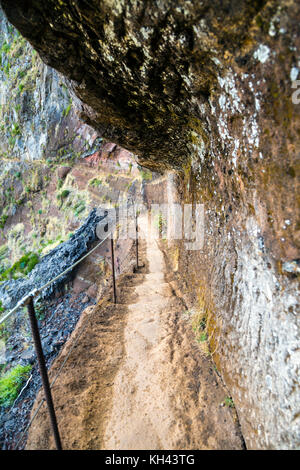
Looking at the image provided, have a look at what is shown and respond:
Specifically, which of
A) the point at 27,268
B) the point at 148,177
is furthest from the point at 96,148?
the point at 27,268

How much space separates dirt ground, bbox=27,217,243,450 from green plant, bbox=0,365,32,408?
1.49 m

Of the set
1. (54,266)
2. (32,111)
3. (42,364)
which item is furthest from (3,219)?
(42,364)

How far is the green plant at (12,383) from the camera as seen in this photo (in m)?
3.95

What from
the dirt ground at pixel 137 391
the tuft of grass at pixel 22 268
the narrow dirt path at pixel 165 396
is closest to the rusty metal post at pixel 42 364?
the dirt ground at pixel 137 391

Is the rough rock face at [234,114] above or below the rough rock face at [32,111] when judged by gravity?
below

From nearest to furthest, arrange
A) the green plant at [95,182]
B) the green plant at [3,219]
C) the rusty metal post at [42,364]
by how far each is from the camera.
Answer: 1. the rusty metal post at [42,364]
2. the green plant at [95,182]
3. the green plant at [3,219]

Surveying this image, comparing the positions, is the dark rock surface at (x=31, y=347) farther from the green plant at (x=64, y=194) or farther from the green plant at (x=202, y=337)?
the green plant at (x=64, y=194)

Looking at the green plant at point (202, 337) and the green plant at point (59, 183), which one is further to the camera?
the green plant at point (59, 183)

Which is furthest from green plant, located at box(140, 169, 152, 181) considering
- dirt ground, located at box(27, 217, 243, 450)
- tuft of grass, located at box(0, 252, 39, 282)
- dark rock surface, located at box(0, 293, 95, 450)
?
dirt ground, located at box(27, 217, 243, 450)

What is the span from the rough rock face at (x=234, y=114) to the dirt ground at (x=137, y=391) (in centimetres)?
29

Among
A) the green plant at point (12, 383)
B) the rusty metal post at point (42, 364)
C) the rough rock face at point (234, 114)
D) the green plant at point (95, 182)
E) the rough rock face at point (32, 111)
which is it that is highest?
the rough rock face at point (32, 111)

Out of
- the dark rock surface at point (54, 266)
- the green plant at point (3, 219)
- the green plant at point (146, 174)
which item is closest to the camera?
the dark rock surface at point (54, 266)

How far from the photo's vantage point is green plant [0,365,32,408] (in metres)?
3.95

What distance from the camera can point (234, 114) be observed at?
2.23m
